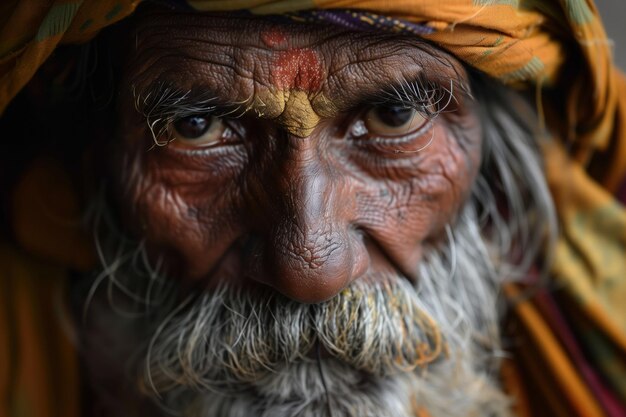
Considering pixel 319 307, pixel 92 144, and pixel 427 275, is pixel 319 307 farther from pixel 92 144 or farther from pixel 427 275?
pixel 92 144

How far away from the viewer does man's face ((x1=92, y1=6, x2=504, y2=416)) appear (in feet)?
3.45

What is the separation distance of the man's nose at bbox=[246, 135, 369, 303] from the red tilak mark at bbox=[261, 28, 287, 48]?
13 cm

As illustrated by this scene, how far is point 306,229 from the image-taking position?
1053 mm

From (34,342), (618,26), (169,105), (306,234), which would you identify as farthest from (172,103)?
(618,26)

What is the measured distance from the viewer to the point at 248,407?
122 cm

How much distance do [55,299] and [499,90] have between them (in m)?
0.93

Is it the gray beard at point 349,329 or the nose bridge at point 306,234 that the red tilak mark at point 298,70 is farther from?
the gray beard at point 349,329

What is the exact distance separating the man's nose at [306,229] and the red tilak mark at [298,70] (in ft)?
0.25

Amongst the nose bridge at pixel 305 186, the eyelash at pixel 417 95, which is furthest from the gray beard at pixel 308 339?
the eyelash at pixel 417 95

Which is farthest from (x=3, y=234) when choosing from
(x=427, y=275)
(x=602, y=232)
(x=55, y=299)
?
(x=602, y=232)

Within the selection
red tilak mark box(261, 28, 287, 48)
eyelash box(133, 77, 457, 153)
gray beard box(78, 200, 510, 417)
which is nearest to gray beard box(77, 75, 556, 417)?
gray beard box(78, 200, 510, 417)

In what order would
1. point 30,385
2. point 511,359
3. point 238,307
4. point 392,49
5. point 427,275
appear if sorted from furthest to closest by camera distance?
point 511,359
point 30,385
point 427,275
point 238,307
point 392,49

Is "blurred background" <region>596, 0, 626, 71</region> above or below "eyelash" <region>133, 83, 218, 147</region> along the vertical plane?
below

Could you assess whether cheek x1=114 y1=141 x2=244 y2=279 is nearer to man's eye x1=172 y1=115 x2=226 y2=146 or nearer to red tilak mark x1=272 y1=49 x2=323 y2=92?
man's eye x1=172 y1=115 x2=226 y2=146
